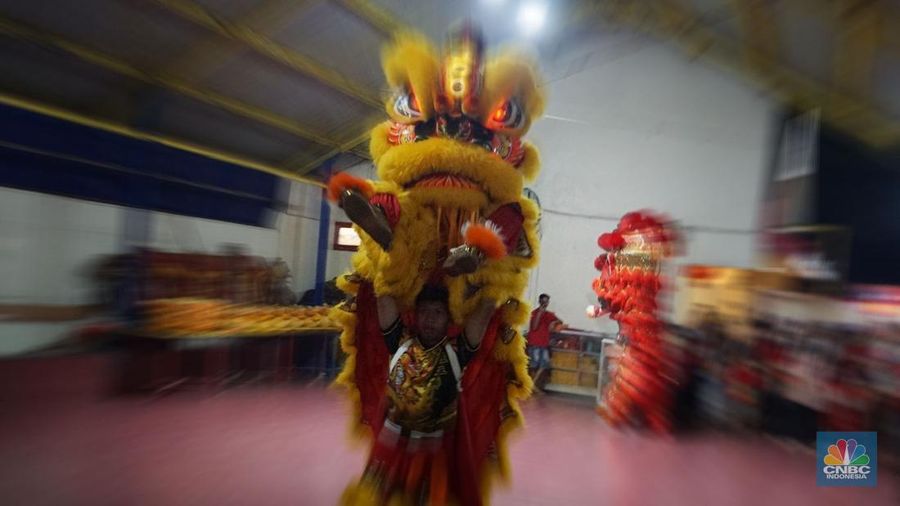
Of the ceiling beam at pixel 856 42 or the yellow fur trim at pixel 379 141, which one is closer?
the ceiling beam at pixel 856 42

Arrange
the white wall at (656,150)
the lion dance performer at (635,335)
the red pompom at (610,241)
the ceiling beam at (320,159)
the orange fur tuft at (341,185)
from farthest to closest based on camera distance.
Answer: the lion dance performer at (635,335), the red pompom at (610,241), the ceiling beam at (320,159), the white wall at (656,150), the orange fur tuft at (341,185)

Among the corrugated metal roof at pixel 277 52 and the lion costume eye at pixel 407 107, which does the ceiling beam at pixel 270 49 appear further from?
the lion costume eye at pixel 407 107

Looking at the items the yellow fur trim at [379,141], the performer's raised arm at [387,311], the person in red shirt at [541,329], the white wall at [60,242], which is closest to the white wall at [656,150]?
the person in red shirt at [541,329]

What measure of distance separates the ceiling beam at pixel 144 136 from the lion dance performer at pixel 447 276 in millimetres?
310

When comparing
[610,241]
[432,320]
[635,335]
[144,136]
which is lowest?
[635,335]

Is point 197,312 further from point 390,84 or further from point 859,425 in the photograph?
point 859,425

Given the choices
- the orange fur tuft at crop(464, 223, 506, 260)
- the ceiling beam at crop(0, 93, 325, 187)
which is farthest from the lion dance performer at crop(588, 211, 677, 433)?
the ceiling beam at crop(0, 93, 325, 187)

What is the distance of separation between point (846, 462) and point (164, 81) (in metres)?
1.71

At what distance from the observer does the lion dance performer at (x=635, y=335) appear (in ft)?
5.65

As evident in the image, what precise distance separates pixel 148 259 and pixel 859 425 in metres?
1.75

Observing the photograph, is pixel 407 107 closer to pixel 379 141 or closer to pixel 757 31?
pixel 379 141

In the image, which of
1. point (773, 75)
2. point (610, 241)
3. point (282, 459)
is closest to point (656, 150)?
point (773, 75)

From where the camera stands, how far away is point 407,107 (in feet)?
3.16

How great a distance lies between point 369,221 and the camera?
2.66 feet
